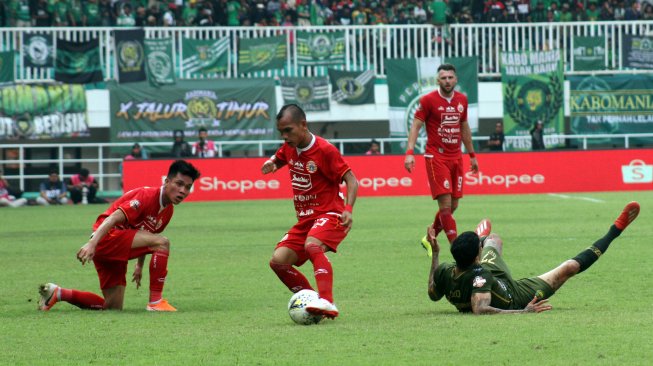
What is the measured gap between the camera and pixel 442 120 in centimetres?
1497

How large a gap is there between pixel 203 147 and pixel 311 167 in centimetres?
2348

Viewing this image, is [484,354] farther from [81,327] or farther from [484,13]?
[484,13]

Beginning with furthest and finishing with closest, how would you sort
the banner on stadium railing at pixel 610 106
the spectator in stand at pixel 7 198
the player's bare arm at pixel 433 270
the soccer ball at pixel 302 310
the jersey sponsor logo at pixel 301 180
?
the banner on stadium railing at pixel 610 106 → the spectator in stand at pixel 7 198 → the jersey sponsor logo at pixel 301 180 → the player's bare arm at pixel 433 270 → the soccer ball at pixel 302 310

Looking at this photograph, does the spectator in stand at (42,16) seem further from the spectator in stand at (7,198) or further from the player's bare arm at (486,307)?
the player's bare arm at (486,307)

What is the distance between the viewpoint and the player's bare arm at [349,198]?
A: 9.23 metres

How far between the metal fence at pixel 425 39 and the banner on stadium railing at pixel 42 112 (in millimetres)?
1777

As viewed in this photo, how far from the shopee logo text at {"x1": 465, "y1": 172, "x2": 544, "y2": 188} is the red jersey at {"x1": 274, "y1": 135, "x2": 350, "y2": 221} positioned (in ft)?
71.9

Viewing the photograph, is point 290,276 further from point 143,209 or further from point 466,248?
point 466,248

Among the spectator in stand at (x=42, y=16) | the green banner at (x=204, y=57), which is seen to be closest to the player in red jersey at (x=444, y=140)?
the green banner at (x=204, y=57)

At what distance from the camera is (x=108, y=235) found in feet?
34.3

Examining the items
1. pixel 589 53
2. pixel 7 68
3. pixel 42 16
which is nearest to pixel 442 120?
pixel 7 68

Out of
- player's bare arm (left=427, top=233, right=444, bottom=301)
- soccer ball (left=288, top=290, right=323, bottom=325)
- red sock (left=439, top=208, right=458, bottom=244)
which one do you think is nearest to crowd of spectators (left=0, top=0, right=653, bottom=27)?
red sock (left=439, top=208, right=458, bottom=244)

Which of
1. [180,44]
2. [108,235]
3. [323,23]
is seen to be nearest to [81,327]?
[108,235]

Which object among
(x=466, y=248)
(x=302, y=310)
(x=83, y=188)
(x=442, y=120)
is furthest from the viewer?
(x=83, y=188)
